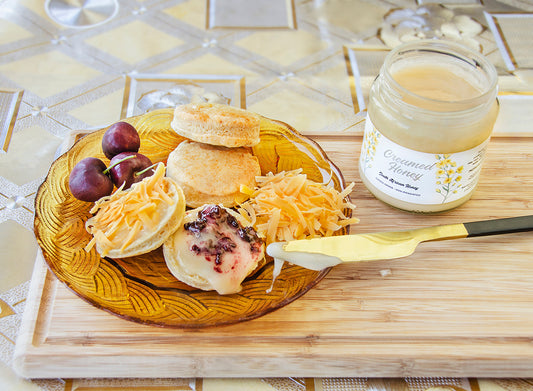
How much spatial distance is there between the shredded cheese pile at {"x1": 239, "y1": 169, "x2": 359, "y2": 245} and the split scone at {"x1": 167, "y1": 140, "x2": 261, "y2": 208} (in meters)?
0.04

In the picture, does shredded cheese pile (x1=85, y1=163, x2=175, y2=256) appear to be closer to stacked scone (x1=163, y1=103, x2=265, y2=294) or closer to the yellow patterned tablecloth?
stacked scone (x1=163, y1=103, x2=265, y2=294)

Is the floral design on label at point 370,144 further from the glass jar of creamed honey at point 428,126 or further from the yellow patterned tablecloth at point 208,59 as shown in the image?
the yellow patterned tablecloth at point 208,59

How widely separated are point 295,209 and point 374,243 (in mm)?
200

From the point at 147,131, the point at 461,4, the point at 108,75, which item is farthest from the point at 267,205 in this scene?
the point at 461,4

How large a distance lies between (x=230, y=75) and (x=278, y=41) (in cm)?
33

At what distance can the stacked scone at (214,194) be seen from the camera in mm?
1126

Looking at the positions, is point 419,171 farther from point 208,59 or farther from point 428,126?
point 208,59

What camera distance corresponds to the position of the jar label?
4.17 feet

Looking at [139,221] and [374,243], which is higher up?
[139,221]

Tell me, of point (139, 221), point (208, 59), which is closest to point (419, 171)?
point (139, 221)

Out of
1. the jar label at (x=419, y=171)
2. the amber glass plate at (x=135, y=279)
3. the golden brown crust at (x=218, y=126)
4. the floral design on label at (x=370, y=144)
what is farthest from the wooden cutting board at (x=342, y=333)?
the golden brown crust at (x=218, y=126)

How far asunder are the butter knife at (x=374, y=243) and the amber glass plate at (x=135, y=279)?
4cm

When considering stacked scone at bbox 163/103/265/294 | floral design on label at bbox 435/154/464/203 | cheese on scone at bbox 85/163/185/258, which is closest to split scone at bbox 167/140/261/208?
stacked scone at bbox 163/103/265/294

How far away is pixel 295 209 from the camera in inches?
49.5
